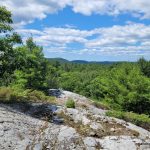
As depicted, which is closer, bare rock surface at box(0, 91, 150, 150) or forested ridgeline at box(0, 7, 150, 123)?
bare rock surface at box(0, 91, 150, 150)

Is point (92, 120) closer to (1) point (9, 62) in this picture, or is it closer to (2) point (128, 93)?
(1) point (9, 62)

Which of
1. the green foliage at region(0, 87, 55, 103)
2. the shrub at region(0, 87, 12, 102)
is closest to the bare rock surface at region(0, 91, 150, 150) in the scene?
the shrub at region(0, 87, 12, 102)

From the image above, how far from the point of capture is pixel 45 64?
5638 centimetres

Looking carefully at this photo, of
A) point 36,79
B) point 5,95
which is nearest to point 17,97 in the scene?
point 5,95

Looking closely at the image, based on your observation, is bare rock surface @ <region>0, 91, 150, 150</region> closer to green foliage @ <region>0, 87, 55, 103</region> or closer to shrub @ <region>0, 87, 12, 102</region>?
shrub @ <region>0, 87, 12, 102</region>

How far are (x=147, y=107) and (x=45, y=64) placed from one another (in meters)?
18.4

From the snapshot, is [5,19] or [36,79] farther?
[36,79]

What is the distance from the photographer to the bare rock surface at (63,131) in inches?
587

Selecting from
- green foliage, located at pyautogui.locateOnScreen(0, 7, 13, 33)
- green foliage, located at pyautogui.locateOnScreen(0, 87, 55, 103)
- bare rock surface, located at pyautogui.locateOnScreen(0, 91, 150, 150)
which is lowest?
bare rock surface, located at pyautogui.locateOnScreen(0, 91, 150, 150)

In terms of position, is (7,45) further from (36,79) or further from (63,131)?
(36,79)

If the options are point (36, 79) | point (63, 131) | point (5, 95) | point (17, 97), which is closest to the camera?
point (63, 131)

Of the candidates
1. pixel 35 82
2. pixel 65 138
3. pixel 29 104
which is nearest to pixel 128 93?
pixel 35 82

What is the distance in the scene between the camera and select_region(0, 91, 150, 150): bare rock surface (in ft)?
49.0

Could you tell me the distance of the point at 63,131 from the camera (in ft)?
54.2
